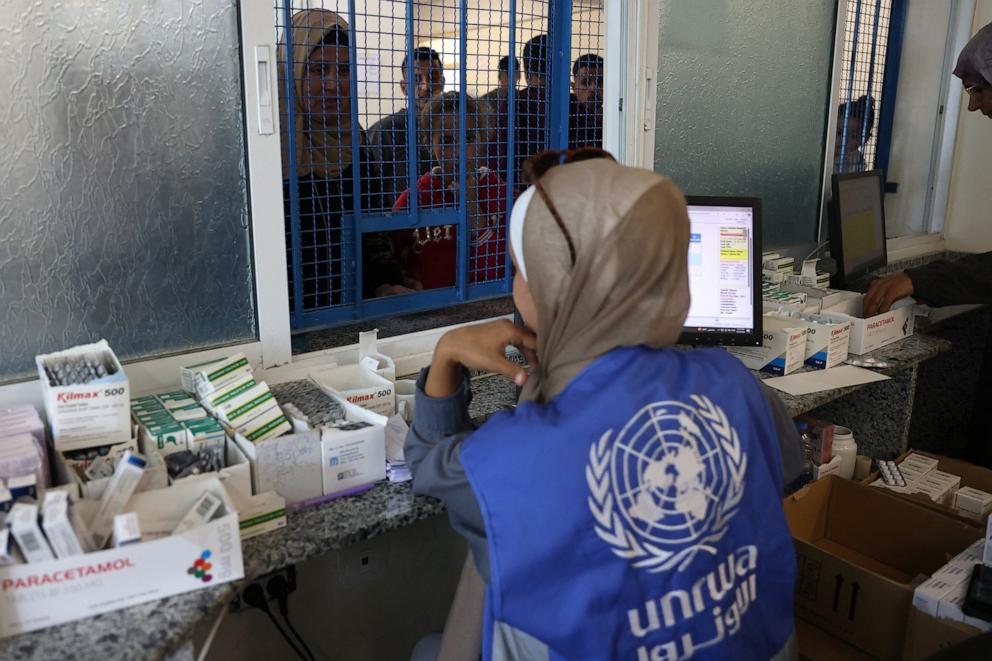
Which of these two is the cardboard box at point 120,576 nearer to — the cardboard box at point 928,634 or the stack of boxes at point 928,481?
the cardboard box at point 928,634

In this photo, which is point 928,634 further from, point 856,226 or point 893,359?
point 856,226

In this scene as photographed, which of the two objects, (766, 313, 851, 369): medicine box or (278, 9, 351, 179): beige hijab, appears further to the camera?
(766, 313, 851, 369): medicine box

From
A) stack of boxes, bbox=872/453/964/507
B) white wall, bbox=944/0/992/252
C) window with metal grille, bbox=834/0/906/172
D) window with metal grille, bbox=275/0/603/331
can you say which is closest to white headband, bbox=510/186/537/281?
window with metal grille, bbox=275/0/603/331

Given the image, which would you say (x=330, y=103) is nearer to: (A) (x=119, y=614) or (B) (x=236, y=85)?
(B) (x=236, y=85)

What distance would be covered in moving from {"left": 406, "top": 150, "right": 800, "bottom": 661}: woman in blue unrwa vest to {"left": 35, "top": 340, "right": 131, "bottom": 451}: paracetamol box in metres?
0.52

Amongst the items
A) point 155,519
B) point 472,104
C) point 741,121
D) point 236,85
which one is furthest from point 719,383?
point 741,121

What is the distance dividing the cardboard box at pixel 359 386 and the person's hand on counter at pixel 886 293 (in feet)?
4.69

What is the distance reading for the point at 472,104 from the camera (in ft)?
6.66

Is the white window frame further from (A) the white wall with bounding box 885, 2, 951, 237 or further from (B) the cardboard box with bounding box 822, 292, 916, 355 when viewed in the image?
(A) the white wall with bounding box 885, 2, 951, 237

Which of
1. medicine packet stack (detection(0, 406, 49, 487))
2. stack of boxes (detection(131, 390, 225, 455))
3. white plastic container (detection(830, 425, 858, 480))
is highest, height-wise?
medicine packet stack (detection(0, 406, 49, 487))

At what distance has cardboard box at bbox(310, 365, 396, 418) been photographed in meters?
1.55

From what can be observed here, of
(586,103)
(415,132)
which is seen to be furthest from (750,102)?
(415,132)

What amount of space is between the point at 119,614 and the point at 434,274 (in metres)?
1.23

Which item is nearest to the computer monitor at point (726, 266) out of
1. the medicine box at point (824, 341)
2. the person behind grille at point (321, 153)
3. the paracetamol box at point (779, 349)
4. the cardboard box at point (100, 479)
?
the paracetamol box at point (779, 349)
